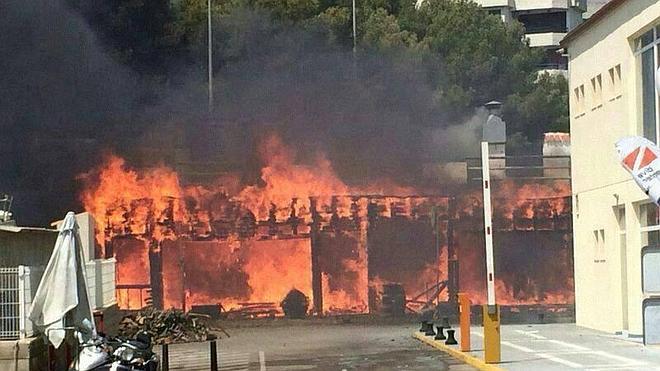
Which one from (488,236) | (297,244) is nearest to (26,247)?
(488,236)

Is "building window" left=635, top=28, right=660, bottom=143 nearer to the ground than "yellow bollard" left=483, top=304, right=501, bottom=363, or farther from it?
farther from it

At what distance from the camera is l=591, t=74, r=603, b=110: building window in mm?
25812

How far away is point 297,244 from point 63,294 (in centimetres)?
2170

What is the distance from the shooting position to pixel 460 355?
20.1 meters

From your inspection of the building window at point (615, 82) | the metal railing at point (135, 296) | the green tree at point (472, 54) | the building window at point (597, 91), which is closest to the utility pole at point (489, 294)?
the building window at point (615, 82)

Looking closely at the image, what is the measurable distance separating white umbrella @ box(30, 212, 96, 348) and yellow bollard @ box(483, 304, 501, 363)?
6.18 m

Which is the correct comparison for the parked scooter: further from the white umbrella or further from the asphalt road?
the asphalt road

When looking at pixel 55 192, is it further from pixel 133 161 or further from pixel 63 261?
pixel 63 261

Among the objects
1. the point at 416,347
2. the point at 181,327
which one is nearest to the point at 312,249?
the point at 416,347

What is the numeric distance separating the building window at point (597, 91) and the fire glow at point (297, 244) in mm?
10152

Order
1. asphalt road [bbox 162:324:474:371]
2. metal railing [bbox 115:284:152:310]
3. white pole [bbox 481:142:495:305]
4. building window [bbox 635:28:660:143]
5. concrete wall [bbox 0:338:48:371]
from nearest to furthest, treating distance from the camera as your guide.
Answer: concrete wall [bbox 0:338:48:371], white pole [bbox 481:142:495:305], asphalt road [bbox 162:324:474:371], building window [bbox 635:28:660:143], metal railing [bbox 115:284:152:310]

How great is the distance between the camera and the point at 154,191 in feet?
123

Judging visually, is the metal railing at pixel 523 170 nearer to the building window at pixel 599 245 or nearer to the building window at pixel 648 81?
the building window at pixel 599 245

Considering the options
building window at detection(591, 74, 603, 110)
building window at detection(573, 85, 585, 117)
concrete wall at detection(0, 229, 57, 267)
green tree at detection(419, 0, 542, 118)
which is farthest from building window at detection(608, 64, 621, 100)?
green tree at detection(419, 0, 542, 118)
